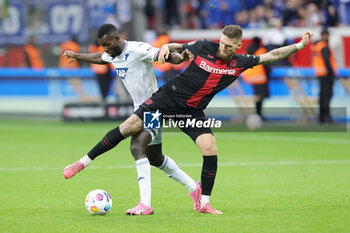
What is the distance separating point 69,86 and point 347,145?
9.67 metres

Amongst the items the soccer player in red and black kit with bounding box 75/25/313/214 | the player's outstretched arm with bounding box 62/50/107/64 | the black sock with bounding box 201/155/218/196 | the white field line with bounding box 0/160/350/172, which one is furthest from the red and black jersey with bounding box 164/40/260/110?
the white field line with bounding box 0/160/350/172

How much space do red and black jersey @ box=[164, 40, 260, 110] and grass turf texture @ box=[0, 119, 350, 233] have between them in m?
1.30

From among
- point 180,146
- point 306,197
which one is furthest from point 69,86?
point 306,197

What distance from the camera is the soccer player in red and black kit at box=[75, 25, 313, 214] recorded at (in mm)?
7988

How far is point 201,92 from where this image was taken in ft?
26.8

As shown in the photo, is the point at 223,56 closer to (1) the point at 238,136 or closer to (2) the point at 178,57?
(2) the point at 178,57

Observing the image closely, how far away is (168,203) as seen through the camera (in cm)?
884

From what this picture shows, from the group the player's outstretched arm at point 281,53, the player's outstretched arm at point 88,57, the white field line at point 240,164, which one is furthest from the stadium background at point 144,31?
the player's outstretched arm at point 88,57

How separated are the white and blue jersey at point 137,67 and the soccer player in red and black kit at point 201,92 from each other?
0.85 ft

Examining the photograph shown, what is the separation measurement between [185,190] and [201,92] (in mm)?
2242

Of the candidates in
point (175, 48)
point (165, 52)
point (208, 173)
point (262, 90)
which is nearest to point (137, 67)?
point (175, 48)

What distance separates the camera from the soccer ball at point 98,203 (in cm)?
794

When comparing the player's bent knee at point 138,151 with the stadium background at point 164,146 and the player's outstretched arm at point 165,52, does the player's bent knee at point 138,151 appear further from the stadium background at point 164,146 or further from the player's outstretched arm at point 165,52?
the player's outstretched arm at point 165,52

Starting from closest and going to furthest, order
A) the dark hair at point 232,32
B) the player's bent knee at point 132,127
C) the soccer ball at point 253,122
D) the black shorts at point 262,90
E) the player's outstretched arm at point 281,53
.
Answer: the dark hair at point 232,32 → the player's bent knee at point 132,127 → the player's outstretched arm at point 281,53 → the soccer ball at point 253,122 → the black shorts at point 262,90
